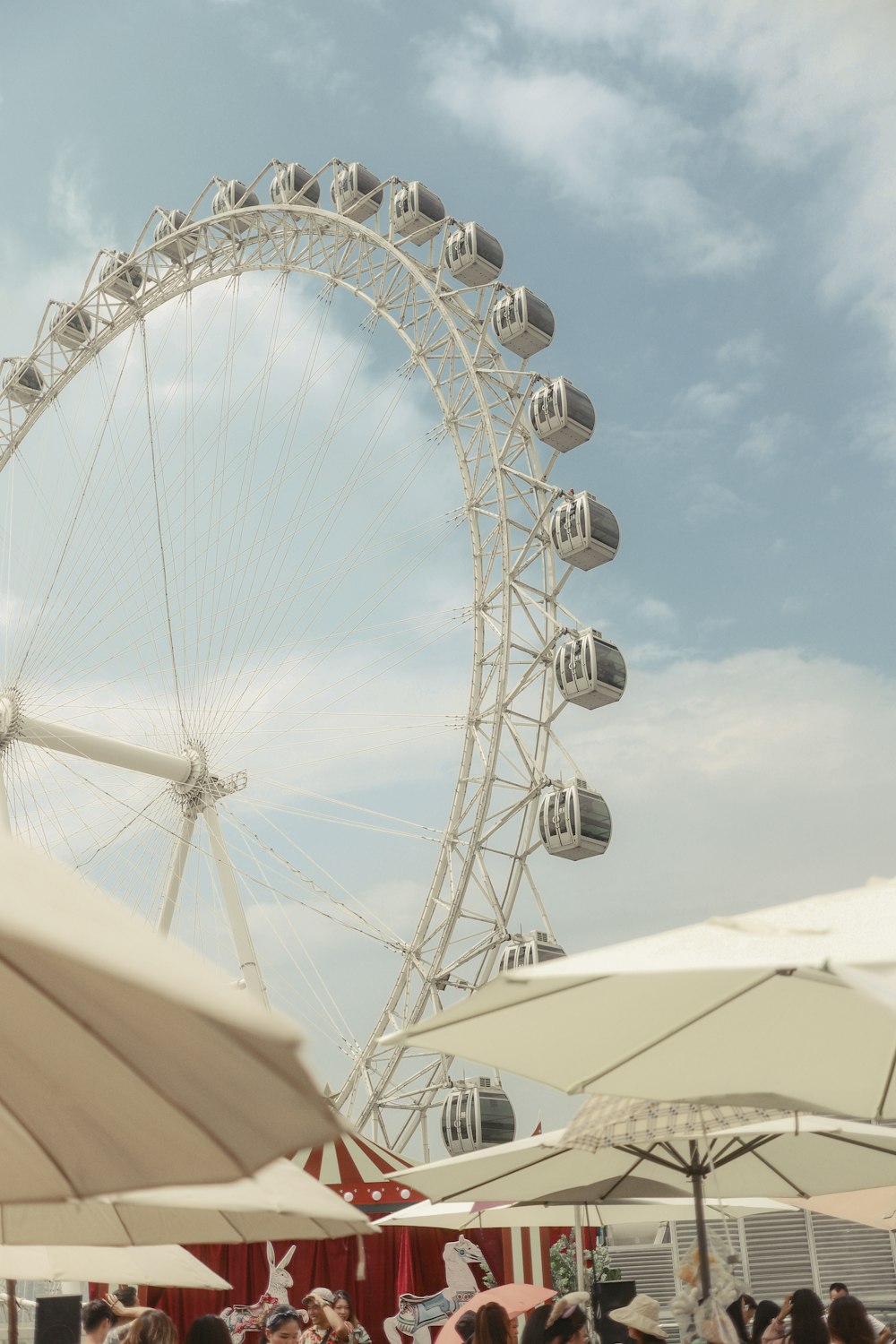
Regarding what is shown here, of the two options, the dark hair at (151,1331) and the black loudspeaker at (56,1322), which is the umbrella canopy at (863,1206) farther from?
the black loudspeaker at (56,1322)

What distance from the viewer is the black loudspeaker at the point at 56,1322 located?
4543mm

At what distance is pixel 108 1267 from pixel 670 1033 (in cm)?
344

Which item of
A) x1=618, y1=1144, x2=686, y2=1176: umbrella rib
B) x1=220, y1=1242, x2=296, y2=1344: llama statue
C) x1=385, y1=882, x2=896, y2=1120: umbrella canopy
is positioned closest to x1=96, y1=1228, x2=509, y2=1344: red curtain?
x1=220, y1=1242, x2=296, y2=1344: llama statue

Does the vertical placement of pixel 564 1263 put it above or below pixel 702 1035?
below

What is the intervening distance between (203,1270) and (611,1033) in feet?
11.2

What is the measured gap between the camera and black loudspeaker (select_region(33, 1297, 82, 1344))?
179 inches

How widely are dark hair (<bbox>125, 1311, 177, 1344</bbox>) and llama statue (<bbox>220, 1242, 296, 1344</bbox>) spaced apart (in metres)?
7.98

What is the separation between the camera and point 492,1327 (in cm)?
523

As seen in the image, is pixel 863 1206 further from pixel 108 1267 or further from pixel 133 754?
pixel 133 754

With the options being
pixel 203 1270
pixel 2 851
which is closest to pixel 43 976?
pixel 2 851

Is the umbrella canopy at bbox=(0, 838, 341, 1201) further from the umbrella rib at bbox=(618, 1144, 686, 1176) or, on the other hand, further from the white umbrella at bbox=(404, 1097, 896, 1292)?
the umbrella rib at bbox=(618, 1144, 686, 1176)

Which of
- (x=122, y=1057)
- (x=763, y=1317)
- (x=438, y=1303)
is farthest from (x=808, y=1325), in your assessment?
(x=438, y=1303)

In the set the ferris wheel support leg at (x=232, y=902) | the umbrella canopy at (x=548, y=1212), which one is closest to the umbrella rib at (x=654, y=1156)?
the umbrella canopy at (x=548, y=1212)

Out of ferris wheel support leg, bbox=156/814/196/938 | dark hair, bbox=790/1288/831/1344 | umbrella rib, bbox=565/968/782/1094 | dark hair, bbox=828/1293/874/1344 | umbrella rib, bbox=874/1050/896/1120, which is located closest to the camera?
umbrella rib, bbox=565/968/782/1094
